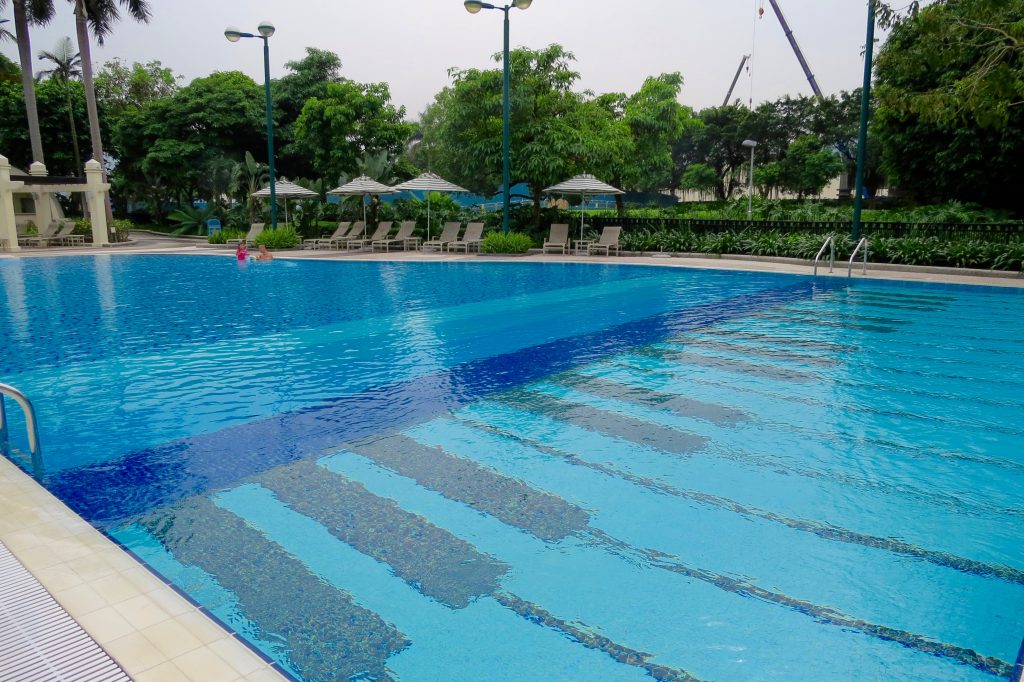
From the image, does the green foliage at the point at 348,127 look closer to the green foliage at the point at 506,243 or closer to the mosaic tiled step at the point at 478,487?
the green foliage at the point at 506,243

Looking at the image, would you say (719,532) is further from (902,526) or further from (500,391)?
(500,391)

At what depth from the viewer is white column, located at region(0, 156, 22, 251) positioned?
90.4ft

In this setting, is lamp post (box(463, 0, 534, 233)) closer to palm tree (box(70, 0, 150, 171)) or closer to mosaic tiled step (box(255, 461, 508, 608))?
mosaic tiled step (box(255, 461, 508, 608))

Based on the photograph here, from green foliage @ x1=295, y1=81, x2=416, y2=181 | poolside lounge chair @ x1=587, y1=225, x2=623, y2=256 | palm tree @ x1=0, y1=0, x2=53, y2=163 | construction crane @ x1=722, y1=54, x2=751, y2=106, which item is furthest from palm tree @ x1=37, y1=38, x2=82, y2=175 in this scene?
construction crane @ x1=722, y1=54, x2=751, y2=106

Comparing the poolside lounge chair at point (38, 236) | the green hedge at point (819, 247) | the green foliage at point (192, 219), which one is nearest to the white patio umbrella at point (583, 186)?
the green hedge at point (819, 247)

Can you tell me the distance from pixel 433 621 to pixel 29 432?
3576 millimetres

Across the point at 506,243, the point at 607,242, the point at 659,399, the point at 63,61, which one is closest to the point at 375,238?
the point at 506,243

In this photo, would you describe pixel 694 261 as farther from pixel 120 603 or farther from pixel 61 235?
pixel 61 235

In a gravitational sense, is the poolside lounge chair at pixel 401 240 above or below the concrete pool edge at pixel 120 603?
above

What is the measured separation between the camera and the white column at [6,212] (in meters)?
27.5

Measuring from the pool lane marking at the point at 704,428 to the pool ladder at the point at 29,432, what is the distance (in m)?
3.91

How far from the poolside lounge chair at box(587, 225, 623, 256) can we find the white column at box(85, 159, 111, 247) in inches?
820

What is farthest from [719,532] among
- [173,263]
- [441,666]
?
[173,263]

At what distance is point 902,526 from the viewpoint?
434 cm
